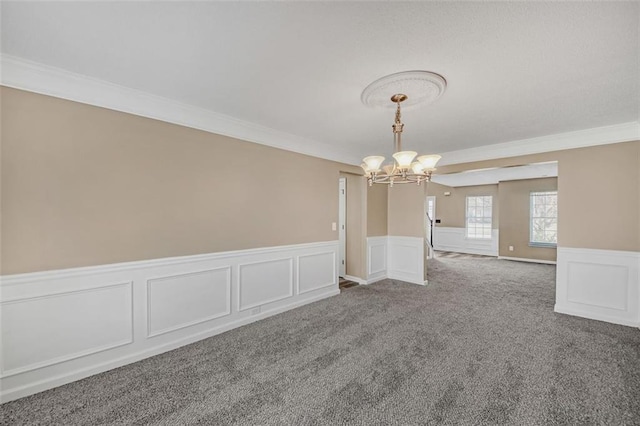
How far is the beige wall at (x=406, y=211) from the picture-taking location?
5.10 meters

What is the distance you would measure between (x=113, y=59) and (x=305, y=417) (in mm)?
2915

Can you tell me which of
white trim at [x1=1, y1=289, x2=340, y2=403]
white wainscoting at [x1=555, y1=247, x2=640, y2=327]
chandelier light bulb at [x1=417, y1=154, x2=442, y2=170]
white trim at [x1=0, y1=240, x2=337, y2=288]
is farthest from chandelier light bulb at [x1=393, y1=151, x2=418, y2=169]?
white wainscoting at [x1=555, y1=247, x2=640, y2=327]

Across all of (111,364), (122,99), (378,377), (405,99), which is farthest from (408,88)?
(111,364)

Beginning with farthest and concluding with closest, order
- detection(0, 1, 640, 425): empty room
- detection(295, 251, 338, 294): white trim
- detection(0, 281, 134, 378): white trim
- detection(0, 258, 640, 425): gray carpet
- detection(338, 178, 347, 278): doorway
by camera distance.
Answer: detection(338, 178, 347, 278): doorway → detection(295, 251, 338, 294): white trim → detection(0, 281, 134, 378): white trim → detection(0, 258, 640, 425): gray carpet → detection(0, 1, 640, 425): empty room

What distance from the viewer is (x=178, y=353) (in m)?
2.57

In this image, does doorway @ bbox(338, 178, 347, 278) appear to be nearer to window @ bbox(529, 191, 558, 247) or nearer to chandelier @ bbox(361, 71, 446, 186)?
chandelier @ bbox(361, 71, 446, 186)

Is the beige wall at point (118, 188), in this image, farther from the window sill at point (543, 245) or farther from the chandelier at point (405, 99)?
the window sill at point (543, 245)

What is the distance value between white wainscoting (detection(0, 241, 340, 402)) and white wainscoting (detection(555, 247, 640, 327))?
406 centimetres

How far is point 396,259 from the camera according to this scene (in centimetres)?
546

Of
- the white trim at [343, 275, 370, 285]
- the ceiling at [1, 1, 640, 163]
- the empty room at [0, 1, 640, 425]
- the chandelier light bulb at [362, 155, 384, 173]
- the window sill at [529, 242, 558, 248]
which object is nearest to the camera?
the ceiling at [1, 1, 640, 163]

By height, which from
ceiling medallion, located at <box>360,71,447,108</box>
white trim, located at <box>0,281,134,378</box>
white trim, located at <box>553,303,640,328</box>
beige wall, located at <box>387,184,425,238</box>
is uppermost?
ceiling medallion, located at <box>360,71,447,108</box>

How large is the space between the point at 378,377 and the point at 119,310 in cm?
240

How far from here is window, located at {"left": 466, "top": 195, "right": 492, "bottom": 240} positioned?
8633 millimetres

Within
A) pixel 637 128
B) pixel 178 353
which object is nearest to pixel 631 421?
pixel 637 128
